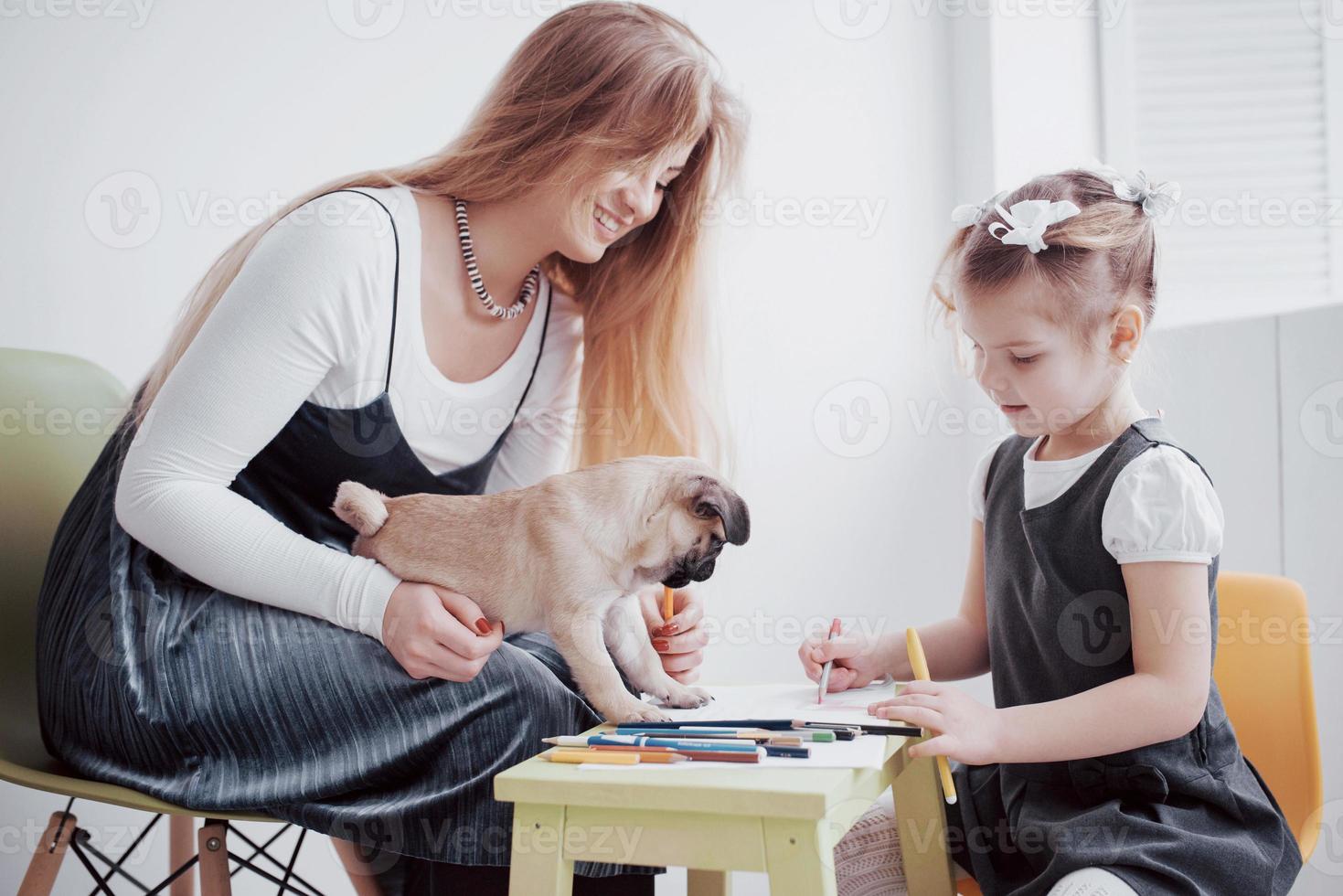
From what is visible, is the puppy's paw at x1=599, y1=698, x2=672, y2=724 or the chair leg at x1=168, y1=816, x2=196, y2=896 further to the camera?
the chair leg at x1=168, y1=816, x2=196, y2=896

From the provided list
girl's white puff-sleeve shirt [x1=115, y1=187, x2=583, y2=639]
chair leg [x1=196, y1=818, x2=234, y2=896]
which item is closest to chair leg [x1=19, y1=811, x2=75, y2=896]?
chair leg [x1=196, y1=818, x2=234, y2=896]

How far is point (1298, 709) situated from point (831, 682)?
0.44 m

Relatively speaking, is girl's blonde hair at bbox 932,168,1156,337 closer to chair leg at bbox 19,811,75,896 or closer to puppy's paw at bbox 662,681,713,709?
puppy's paw at bbox 662,681,713,709

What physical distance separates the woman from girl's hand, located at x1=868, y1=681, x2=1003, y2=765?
0.25 m

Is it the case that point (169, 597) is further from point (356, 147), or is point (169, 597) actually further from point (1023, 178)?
point (1023, 178)

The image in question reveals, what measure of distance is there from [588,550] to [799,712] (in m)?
0.22

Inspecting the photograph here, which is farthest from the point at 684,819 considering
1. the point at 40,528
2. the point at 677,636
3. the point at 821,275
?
the point at 821,275

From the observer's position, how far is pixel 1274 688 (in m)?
0.99

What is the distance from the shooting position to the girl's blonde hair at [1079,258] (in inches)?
35.2

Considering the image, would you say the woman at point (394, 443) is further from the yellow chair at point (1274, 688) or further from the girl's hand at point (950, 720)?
the yellow chair at point (1274, 688)

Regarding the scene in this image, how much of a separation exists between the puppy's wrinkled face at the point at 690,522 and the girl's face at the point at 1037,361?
274 millimetres

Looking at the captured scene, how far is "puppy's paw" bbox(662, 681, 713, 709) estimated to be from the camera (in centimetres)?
88

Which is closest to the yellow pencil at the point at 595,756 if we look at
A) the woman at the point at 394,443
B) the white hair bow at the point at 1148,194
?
the woman at the point at 394,443

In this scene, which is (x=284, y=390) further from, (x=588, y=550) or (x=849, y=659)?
(x=849, y=659)
